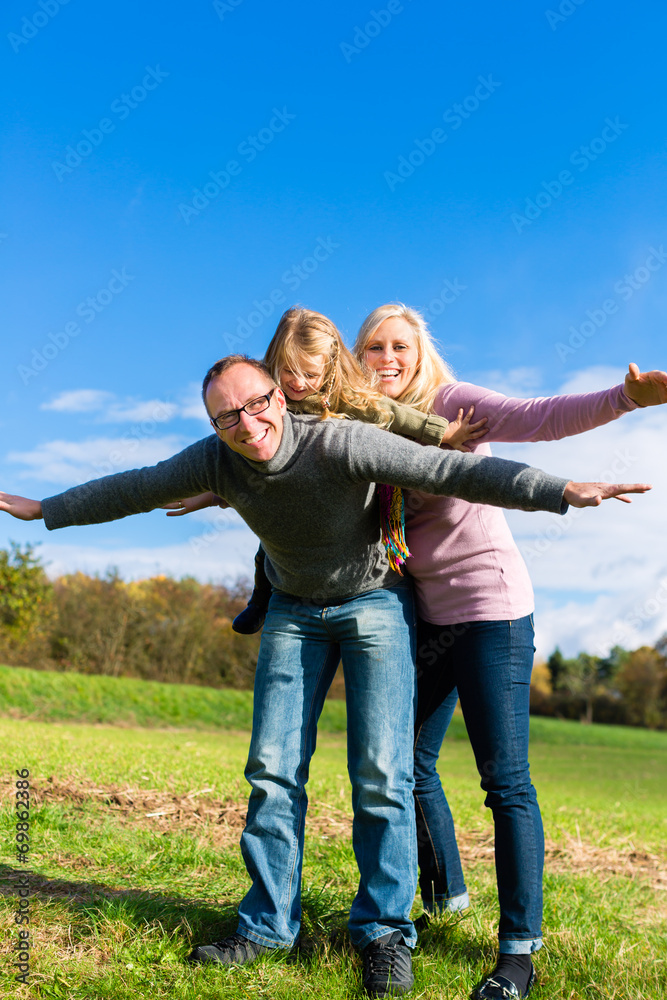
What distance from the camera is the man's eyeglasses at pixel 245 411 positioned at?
2502mm

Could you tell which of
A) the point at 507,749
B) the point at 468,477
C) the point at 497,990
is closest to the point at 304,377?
the point at 468,477

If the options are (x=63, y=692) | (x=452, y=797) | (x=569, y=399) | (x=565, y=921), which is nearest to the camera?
(x=569, y=399)

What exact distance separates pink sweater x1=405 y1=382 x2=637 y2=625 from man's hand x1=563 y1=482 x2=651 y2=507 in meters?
0.44

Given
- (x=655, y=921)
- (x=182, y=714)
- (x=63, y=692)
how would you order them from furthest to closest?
(x=182, y=714), (x=63, y=692), (x=655, y=921)

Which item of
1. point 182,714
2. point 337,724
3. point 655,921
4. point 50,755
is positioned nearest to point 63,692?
point 182,714

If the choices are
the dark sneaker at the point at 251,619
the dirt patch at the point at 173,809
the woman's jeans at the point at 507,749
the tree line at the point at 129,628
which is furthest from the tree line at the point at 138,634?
the woman's jeans at the point at 507,749

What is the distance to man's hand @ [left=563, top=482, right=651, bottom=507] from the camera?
231 centimetres

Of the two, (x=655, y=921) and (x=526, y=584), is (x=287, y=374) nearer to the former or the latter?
(x=526, y=584)

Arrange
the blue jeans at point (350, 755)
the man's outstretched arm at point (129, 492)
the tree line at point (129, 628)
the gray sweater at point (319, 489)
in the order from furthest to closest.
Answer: the tree line at point (129, 628), the man's outstretched arm at point (129, 492), the blue jeans at point (350, 755), the gray sweater at point (319, 489)

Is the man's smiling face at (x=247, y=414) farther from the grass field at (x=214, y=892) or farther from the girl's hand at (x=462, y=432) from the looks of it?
the grass field at (x=214, y=892)

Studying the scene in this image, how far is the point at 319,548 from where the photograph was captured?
106 inches

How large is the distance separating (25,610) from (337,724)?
10221 mm

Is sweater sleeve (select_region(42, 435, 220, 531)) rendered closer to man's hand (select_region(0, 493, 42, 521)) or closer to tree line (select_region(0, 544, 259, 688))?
man's hand (select_region(0, 493, 42, 521))

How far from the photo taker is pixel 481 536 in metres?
2.81
